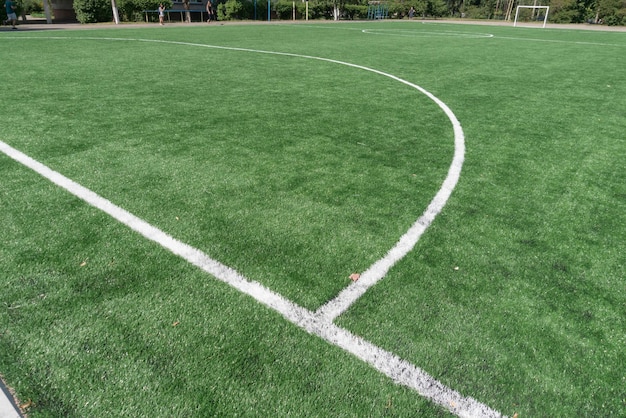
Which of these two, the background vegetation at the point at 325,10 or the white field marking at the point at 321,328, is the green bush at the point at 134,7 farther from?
the white field marking at the point at 321,328

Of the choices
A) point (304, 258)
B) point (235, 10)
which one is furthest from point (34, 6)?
point (304, 258)

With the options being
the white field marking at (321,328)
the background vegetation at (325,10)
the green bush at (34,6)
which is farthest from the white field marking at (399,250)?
the green bush at (34,6)

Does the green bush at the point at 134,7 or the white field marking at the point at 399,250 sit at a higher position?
the green bush at the point at 134,7

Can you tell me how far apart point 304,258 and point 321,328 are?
701 millimetres

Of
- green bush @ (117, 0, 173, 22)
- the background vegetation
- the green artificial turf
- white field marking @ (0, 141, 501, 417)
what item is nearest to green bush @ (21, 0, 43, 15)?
the background vegetation

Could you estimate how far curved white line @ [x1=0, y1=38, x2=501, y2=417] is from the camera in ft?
6.63

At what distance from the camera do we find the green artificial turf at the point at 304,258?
2049 mm

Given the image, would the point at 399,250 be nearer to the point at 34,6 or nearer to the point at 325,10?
the point at 34,6

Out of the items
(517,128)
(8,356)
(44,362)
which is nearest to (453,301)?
(44,362)

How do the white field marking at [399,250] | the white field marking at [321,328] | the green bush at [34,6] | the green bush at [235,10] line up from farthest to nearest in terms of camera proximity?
the green bush at [235,10]
the green bush at [34,6]
the white field marking at [399,250]
the white field marking at [321,328]

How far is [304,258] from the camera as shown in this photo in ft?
9.80

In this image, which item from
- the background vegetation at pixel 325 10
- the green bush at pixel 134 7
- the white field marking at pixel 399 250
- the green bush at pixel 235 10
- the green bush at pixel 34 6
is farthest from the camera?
the green bush at pixel 235 10

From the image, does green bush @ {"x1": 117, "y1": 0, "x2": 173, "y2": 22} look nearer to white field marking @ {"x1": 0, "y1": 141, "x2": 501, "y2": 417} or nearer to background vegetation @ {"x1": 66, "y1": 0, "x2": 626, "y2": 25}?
background vegetation @ {"x1": 66, "y1": 0, "x2": 626, "y2": 25}

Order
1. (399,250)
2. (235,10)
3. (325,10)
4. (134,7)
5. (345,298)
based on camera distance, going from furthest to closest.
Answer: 1. (325,10)
2. (235,10)
3. (134,7)
4. (399,250)
5. (345,298)
